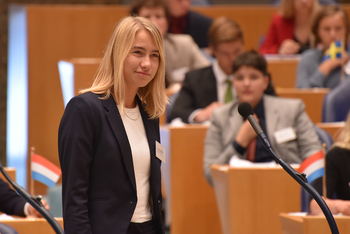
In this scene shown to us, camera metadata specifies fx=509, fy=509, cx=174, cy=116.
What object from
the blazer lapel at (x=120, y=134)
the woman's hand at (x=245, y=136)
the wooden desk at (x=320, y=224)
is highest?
the blazer lapel at (x=120, y=134)

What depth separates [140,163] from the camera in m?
1.50

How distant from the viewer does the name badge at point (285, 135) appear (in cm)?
270

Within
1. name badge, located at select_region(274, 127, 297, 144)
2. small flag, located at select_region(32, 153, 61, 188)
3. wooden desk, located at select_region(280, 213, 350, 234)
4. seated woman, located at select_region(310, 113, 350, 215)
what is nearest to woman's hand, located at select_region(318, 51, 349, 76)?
name badge, located at select_region(274, 127, 297, 144)

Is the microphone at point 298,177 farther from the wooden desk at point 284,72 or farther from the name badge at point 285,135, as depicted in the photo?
the wooden desk at point 284,72

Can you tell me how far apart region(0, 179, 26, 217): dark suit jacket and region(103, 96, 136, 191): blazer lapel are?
28.2 inches

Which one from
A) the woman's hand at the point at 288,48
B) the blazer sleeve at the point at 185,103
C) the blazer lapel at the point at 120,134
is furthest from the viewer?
the woman's hand at the point at 288,48

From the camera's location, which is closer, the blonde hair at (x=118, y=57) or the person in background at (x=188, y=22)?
the blonde hair at (x=118, y=57)

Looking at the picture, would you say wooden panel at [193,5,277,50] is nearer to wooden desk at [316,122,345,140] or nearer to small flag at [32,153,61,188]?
wooden desk at [316,122,345,140]

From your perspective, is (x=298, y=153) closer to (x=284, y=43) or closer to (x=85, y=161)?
(x=85, y=161)

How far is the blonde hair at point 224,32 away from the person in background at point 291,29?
1.17 meters

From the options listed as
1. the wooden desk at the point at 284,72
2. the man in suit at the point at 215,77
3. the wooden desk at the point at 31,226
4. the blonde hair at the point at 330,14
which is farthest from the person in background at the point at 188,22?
the wooden desk at the point at 31,226

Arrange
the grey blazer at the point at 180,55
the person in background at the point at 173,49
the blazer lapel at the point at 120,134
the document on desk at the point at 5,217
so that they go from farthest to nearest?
the grey blazer at the point at 180,55 < the person in background at the point at 173,49 < the document on desk at the point at 5,217 < the blazer lapel at the point at 120,134

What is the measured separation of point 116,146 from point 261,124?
150 cm

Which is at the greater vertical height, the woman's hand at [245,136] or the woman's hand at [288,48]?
the woman's hand at [288,48]
